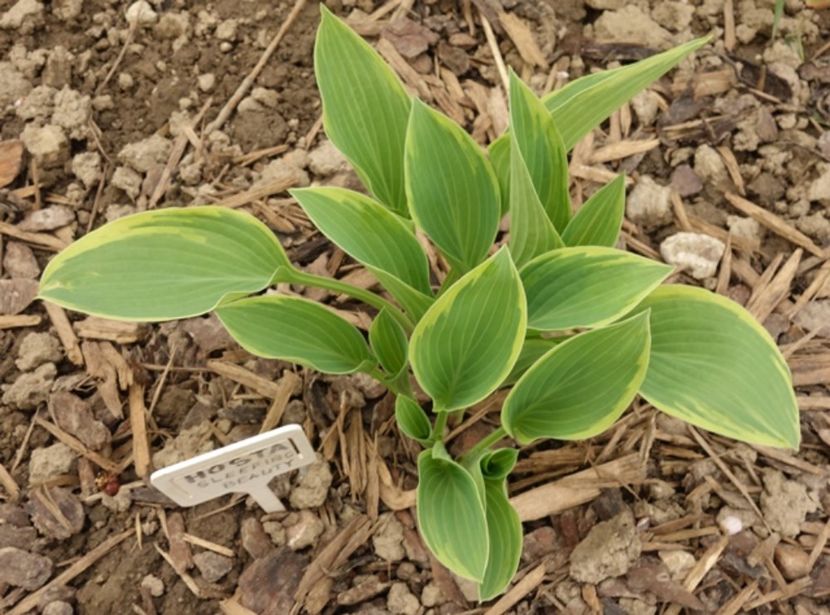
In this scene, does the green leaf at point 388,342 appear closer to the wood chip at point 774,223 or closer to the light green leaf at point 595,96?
the light green leaf at point 595,96

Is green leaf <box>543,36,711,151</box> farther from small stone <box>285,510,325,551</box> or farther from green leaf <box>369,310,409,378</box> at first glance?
small stone <box>285,510,325,551</box>

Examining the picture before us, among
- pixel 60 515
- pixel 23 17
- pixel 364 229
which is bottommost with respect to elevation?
pixel 60 515

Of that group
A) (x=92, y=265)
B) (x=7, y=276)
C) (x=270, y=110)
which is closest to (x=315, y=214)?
(x=92, y=265)

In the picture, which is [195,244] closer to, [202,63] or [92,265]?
[92,265]

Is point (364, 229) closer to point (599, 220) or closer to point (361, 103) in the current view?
point (361, 103)

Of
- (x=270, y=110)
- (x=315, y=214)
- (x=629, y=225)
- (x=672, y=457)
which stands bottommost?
(x=672, y=457)

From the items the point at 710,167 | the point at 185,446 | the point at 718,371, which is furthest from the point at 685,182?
the point at 185,446
